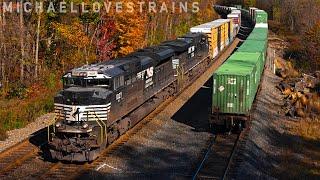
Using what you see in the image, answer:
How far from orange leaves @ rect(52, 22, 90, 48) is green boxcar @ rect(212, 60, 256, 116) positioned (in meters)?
18.6

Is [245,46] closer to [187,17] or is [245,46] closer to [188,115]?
[188,115]

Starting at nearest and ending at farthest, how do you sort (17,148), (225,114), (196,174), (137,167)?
(196,174) → (137,167) → (17,148) → (225,114)

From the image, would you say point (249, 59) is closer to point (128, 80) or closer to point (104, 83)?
point (128, 80)

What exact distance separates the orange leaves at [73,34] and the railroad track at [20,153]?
16259 mm

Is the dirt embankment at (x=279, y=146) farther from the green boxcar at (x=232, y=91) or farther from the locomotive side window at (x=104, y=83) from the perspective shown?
the locomotive side window at (x=104, y=83)

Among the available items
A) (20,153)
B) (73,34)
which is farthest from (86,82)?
(73,34)

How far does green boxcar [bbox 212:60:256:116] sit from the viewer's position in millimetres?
21297

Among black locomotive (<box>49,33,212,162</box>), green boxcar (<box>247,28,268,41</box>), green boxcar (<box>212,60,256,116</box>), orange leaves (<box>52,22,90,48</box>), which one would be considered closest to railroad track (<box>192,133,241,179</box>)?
green boxcar (<box>212,60,256,116</box>)

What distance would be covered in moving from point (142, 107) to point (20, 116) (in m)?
6.86

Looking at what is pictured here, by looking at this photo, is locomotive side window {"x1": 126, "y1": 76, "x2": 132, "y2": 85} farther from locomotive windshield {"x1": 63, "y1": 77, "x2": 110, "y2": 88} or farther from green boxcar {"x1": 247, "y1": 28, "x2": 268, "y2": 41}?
green boxcar {"x1": 247, "y1": 28, "x2": 268, "y2": 41}

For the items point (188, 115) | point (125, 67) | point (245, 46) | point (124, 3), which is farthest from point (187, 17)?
point (125, 67)

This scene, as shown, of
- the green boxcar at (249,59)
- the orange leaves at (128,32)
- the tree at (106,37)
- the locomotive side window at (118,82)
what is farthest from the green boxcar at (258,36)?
the locomotive side window at (118,82)

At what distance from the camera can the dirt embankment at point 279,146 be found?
57.3 feet

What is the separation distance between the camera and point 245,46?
34188 mm
